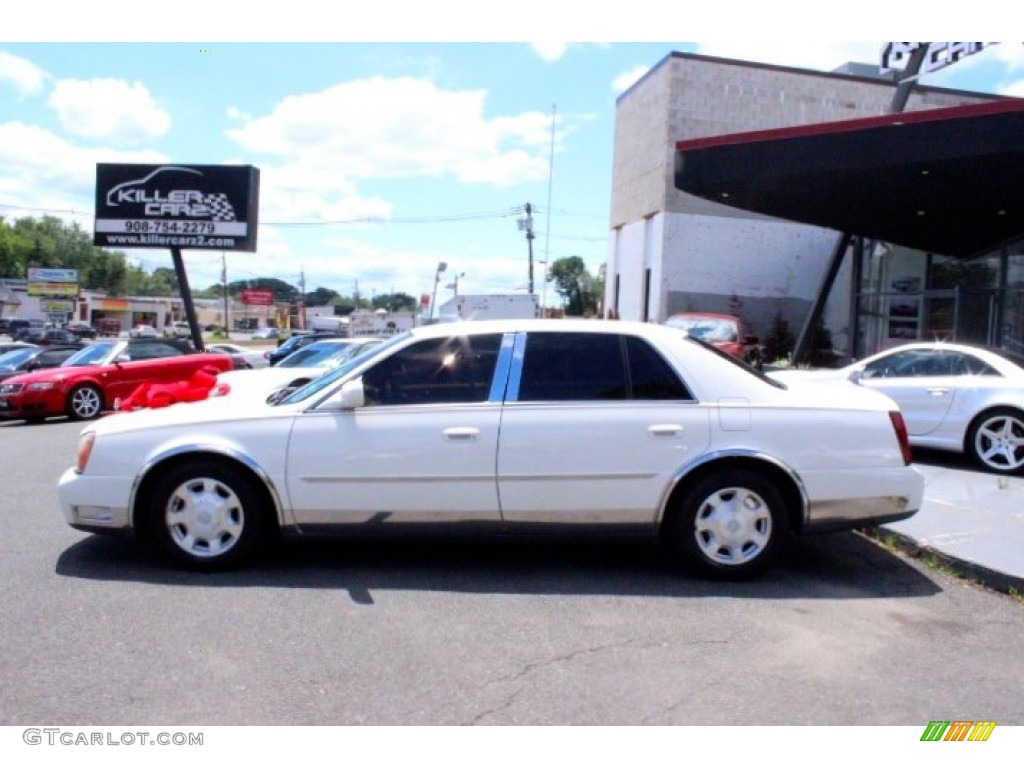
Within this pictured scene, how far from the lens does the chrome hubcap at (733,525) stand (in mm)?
5395

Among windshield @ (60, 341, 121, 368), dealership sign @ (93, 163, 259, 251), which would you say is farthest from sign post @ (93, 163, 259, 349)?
windshield @ (60, 341, 121, 368)

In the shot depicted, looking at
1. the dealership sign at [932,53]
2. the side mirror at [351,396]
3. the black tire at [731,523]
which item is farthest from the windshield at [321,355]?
the dealership sign at [932,53]

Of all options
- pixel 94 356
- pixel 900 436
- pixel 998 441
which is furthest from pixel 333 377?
pixel 94 356

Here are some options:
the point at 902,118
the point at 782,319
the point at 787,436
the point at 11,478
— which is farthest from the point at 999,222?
the point at 11,478

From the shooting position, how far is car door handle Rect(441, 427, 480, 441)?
5.33 m

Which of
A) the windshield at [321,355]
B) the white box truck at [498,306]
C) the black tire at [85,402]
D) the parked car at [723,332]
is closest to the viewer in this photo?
the windshield at [321,355]

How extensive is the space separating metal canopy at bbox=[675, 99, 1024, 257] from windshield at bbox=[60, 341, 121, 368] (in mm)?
10710

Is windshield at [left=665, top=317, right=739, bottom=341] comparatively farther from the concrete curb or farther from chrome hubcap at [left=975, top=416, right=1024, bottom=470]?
the concrete curb

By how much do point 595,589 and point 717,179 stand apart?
1083 centimetres

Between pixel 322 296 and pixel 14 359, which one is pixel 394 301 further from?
pixel 14 359

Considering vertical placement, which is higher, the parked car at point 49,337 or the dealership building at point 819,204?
the dealership building at point 819,204

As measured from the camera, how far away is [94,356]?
53.4 feet

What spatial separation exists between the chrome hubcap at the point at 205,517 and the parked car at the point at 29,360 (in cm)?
1458

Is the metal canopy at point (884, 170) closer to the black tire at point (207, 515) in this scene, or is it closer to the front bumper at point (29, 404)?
the black tire at point (207, 515)
